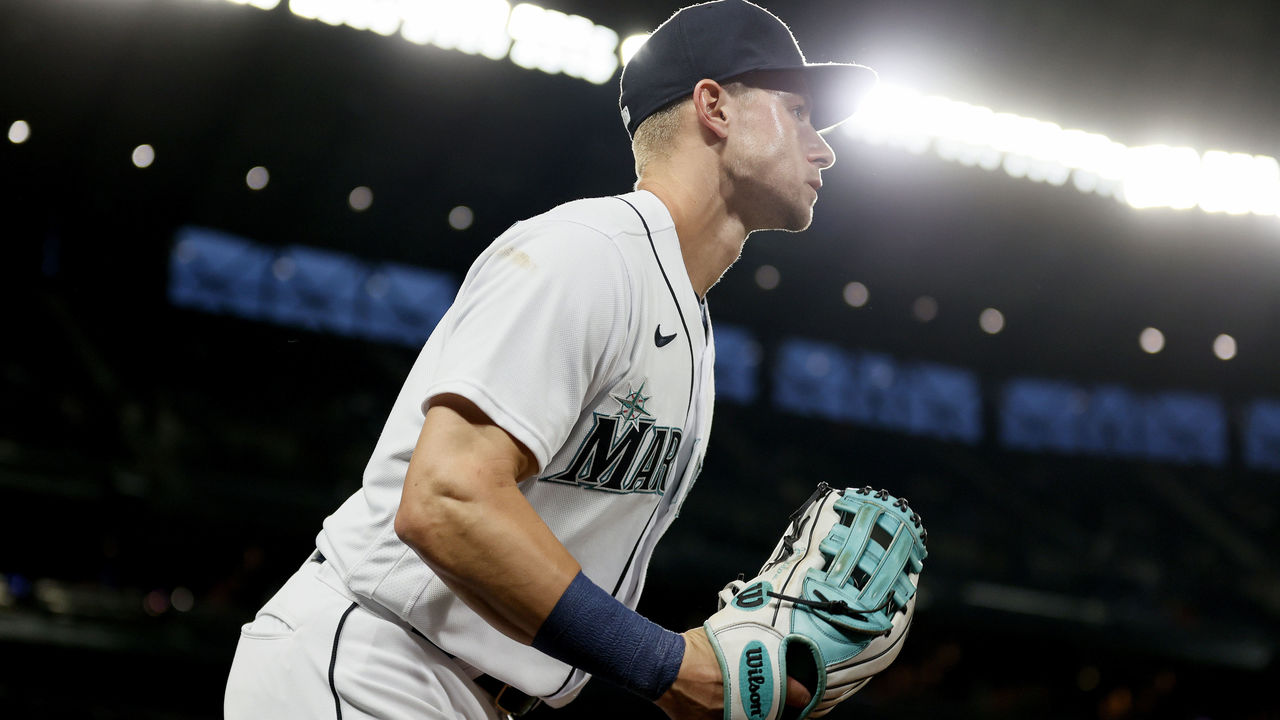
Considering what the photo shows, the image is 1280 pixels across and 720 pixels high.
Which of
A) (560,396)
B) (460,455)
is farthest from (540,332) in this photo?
(460,455)

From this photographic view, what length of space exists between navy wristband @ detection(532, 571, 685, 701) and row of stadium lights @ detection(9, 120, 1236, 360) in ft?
32.6

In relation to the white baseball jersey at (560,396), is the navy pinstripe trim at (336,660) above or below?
below

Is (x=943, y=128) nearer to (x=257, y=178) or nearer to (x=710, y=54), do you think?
(x=257, y=178)

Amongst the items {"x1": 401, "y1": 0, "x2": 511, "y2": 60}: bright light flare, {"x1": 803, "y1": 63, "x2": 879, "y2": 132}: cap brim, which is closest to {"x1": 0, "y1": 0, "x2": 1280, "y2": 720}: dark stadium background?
{"x1": 401, "y1": 0, "x2": 511, "y2": 60}: bright light flare

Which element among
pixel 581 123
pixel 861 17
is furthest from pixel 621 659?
pixel 581 123

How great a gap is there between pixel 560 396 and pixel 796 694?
528 millimetres

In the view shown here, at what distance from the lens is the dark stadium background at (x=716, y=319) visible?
27.3 feet

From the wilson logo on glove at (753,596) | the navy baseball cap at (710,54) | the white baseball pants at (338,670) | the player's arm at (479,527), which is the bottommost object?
the white baseball pants at (338,670)

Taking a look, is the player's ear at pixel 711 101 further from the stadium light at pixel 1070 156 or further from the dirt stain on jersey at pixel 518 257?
the stadium light at pixel 1070 156

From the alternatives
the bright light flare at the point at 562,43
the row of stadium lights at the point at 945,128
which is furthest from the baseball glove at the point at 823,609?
the bright light flare at the point at 562,43

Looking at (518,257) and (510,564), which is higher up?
(518,257)

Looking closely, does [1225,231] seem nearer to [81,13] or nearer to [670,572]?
[670,572]

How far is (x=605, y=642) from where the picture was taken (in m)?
1.29

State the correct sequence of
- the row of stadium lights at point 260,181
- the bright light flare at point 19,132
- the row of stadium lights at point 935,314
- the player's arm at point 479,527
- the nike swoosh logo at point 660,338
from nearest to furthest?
the player's arm at point 479,527 < the nike swoosh logo at point 660,338 < the bright light flare at point 19,132 < the row of stadium lights at point 260,181 < the row of stadium lights at point 935,314
